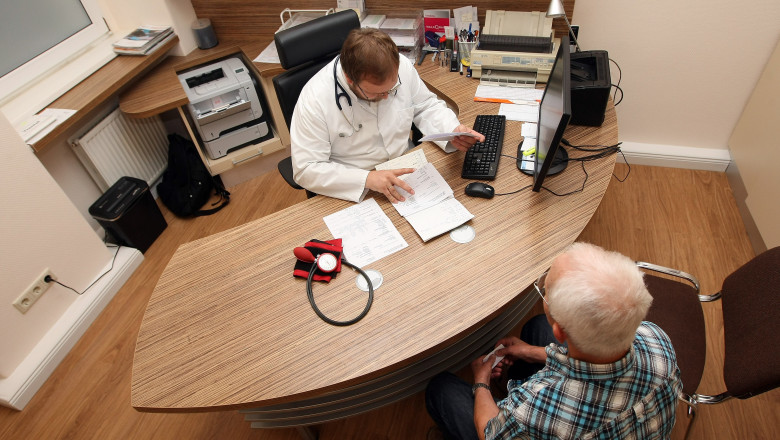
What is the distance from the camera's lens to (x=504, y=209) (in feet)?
4.98

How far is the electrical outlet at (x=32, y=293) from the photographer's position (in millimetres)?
1962

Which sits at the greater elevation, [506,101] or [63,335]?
[506,101]

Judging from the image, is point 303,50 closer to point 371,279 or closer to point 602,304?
point 371,279

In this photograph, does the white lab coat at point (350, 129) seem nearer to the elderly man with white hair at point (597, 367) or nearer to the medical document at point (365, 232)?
the medical document at point (365, 232)

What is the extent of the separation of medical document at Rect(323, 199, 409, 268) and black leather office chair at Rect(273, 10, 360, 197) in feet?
1.25

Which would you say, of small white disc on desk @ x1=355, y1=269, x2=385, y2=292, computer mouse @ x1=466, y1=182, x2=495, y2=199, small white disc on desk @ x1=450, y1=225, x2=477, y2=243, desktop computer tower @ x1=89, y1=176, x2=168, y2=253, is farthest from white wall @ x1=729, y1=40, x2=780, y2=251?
desktop computer tower @ x1=89, y1=176, x2=168, y2=253

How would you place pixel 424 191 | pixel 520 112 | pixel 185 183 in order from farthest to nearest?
1. pixel 185 183
2. pixel 520 112
3. pixel 424 191

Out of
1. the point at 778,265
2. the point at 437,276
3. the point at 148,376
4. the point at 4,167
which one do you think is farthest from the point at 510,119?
the point at 4,167

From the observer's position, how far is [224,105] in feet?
8.62

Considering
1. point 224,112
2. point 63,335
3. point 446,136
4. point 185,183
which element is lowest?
point 63,335

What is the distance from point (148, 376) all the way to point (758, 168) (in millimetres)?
2883

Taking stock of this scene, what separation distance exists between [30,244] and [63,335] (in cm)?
47

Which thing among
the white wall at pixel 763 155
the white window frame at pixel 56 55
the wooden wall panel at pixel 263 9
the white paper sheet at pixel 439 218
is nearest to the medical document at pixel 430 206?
the white paper sheet at pixel 439 218

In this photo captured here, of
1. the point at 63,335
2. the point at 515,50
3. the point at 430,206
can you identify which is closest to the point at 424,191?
the point at 430,206
